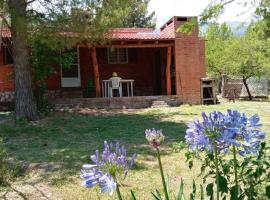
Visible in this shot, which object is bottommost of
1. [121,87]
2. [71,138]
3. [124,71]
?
[71,138]

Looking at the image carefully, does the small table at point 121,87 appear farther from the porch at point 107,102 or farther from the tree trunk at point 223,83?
the tree trunk at point 223,83

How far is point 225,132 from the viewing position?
6.64ft

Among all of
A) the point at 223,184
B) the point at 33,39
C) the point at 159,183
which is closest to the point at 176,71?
the point at 33,39

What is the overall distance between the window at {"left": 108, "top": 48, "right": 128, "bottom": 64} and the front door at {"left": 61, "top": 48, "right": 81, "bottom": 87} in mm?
1556

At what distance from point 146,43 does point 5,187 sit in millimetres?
12726

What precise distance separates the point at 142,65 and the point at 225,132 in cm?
1792

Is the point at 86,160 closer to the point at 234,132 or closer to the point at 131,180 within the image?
the point at 131,180

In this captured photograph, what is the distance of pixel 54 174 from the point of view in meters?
6.29

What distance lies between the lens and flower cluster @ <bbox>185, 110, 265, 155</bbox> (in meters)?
2.04

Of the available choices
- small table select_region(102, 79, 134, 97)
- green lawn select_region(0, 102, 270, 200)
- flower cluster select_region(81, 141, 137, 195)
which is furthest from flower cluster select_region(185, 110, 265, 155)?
small table select_region(102, 79, 134, 97)

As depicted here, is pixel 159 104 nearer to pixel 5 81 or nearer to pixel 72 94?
pixel 72 94

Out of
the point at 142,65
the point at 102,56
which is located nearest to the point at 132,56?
the point at 142,65

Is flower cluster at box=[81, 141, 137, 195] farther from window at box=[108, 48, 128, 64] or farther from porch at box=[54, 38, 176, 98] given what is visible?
window at box=[108, 48, 128, 64]

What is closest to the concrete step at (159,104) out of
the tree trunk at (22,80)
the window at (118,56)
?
the window at (118,56)
